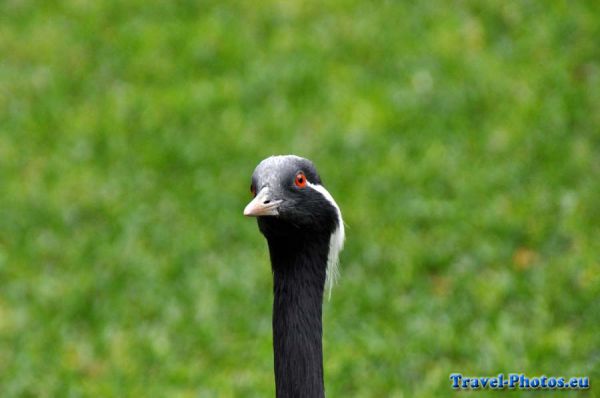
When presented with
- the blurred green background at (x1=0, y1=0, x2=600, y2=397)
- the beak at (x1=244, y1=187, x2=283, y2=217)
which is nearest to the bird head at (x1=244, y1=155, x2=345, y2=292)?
the beak at (x1=244, y1=187, x2=283, y2=217)

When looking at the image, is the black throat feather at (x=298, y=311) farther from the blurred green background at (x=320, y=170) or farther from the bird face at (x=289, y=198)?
the blurred green background at (x=320, y=170)

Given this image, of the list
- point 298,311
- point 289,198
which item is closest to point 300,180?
point 289,198

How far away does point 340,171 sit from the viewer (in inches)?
333

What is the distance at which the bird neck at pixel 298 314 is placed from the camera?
4.27 metres

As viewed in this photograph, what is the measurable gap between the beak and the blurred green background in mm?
2691

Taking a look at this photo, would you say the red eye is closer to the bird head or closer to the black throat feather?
the bird head

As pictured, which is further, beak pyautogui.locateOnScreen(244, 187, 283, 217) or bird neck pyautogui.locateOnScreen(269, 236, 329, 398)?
bird neck pyautogui.locateOnScreen(269, 236, 329, 398)

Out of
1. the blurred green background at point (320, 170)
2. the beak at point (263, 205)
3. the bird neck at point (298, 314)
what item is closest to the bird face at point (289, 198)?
the beak at point (263, 205)

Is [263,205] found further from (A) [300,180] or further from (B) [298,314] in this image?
(B) [298,314]

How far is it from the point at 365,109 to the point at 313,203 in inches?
194

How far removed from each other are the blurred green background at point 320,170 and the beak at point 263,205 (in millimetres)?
2691

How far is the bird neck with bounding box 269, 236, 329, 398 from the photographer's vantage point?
4.27m

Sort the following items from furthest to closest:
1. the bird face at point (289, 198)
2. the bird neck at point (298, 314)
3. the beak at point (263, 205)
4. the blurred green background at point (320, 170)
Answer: the blurred green background at point (320, 170), the bird neck at point (298, 314), the bird face at point (289, 198), the beak at point (263, 205)

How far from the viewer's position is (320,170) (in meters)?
8.45
